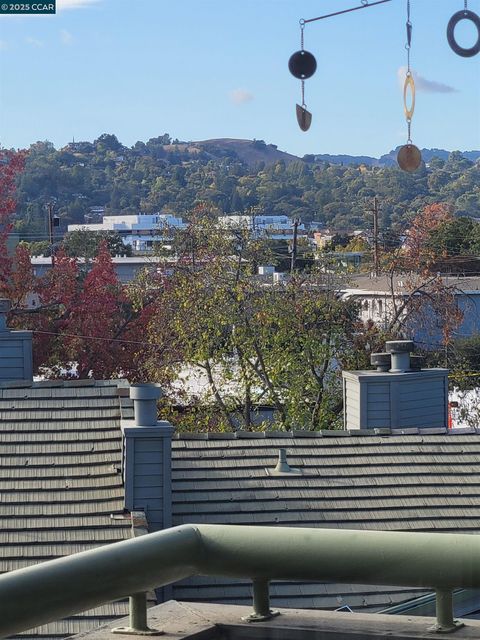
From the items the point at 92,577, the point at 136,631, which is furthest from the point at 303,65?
the point at 92,577

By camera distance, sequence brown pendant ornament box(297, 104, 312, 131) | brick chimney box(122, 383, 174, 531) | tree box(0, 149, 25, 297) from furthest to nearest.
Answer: tree box(0, 149, 25, 297) → brick chimney box(122, 383, 174, 531) → brown pendant ornament box(297, 104, 312, 131)

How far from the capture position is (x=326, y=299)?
66.5ft

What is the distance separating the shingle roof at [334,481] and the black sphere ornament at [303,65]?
12.1 feet

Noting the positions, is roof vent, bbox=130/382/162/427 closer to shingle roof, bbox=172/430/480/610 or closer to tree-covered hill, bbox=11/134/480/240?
shingle roof, bbox=172/430/480/610

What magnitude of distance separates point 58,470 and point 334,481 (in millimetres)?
2262

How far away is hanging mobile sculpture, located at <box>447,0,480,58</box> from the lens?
5301mm

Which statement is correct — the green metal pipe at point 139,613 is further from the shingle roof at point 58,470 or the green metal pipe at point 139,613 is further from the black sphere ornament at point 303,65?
the shingle roof at point 58,470

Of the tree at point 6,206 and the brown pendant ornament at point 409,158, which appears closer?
the brown pendant ornament at point 409,158

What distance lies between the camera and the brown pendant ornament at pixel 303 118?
246 inches

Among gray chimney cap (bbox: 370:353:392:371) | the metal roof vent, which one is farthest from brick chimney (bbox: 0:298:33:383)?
gray chimney cap (bbox: 370:353:392:371)

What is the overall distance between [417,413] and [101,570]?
9.34m

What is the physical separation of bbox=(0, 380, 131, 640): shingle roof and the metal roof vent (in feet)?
4.29

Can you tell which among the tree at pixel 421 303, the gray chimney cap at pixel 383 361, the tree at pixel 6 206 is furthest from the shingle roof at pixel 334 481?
the tree at pixel 421 303

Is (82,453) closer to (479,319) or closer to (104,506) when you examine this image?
(104,506)
